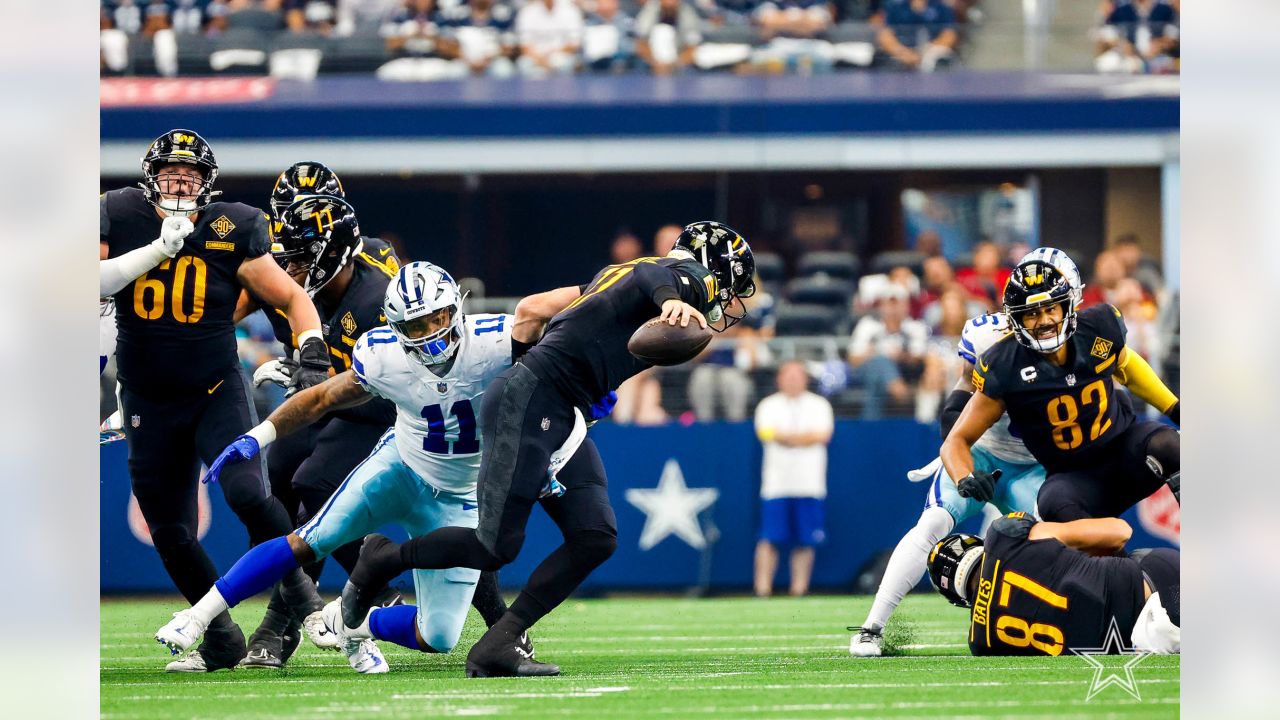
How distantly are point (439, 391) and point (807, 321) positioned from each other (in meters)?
8.14

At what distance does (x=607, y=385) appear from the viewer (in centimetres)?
598

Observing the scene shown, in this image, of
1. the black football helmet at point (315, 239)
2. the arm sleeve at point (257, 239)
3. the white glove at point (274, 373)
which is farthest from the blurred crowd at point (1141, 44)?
the arm sleeve at point (257, 239)

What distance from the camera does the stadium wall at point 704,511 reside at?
40.3ft

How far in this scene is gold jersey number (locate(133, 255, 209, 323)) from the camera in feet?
21.4

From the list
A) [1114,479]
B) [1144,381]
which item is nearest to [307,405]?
[1114,479]

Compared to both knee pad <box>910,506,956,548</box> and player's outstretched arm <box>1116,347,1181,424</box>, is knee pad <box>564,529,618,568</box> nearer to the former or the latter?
knee pad <box>910,506,956,548</box>

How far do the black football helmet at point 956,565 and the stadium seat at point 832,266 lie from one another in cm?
844

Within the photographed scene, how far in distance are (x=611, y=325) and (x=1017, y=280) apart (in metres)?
1.89

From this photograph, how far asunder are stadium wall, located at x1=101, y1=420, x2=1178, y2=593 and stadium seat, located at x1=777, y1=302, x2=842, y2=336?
4.86 ft

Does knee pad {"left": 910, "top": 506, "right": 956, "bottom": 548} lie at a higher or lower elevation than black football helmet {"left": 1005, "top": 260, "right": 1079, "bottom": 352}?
lower

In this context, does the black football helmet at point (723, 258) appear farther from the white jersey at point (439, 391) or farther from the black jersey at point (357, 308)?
the black jersey at point (357, 308)

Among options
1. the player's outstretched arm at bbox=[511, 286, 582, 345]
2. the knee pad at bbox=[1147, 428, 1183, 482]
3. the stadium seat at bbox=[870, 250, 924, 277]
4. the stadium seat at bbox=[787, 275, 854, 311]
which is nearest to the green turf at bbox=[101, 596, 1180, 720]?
the knee pad at bbox=[1147, 428, 1183, 482]
